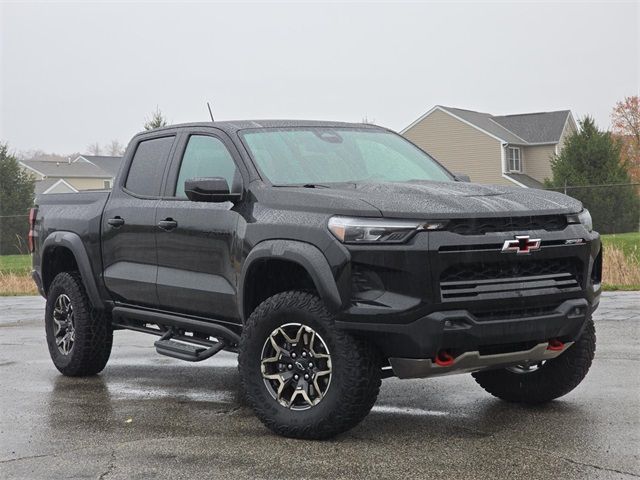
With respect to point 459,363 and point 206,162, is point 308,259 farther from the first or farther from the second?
point 206,162

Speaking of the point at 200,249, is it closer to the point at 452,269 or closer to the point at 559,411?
the point at 452,269

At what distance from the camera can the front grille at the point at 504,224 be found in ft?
18.3

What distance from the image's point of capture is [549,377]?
22.2ft

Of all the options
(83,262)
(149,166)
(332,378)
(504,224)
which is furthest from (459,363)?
(83,262)

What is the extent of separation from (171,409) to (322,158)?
79.7 inches

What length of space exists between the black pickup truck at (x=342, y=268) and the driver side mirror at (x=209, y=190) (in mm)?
13

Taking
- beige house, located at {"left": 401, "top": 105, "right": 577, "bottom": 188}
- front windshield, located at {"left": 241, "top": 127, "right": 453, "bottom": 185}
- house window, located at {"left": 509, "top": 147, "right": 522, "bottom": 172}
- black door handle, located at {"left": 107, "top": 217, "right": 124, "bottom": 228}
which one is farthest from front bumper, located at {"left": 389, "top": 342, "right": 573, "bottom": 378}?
house window, located at {"left": 509, "top": 147, "right": 522, "bottom": 172}

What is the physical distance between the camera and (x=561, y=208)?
19.7 ft

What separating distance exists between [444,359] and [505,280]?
56cm

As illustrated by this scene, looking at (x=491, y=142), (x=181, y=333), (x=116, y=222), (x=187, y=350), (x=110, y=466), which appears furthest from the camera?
(x=491, y=142)

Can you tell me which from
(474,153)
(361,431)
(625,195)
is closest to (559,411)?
(361,431)

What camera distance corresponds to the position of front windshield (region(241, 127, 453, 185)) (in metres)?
6.75

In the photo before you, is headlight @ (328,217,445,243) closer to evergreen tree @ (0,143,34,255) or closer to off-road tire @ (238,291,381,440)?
off-road tire @ (238,291,381,440)

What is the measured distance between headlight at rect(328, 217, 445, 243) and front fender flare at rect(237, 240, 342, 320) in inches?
7.6
